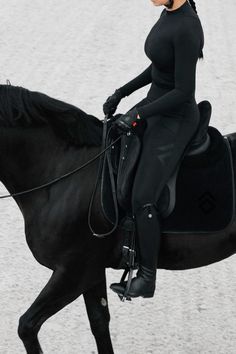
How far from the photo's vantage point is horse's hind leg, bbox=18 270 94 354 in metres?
5.93

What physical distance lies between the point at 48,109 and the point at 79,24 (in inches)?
435

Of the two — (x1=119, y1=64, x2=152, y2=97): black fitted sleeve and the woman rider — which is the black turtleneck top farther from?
(x1=119, y1=64, x2=152, y2=97): black fitted sleeve

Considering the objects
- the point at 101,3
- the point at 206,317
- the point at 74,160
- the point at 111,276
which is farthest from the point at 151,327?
the point at 101,3

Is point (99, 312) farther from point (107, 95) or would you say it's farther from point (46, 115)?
point (107, 95)

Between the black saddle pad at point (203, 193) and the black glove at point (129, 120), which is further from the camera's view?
the black saddle pad at point (203, 193)

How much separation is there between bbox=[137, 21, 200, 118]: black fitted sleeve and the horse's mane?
19.4 inches

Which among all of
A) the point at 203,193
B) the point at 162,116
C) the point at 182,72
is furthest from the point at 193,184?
the point at 182,72

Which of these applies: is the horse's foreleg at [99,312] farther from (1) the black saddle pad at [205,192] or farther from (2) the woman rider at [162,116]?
(1) the black saddle pad at [205,192]

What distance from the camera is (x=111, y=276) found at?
838 centimetres

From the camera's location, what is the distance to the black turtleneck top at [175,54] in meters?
5.56

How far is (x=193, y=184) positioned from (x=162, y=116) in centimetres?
53

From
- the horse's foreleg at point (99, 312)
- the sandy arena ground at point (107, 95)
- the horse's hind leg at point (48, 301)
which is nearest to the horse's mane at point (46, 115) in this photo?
the horse's hind leg at point (48, 301)

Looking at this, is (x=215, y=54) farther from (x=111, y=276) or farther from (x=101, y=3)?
(x=111, y=276)

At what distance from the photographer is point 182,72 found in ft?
18.2
